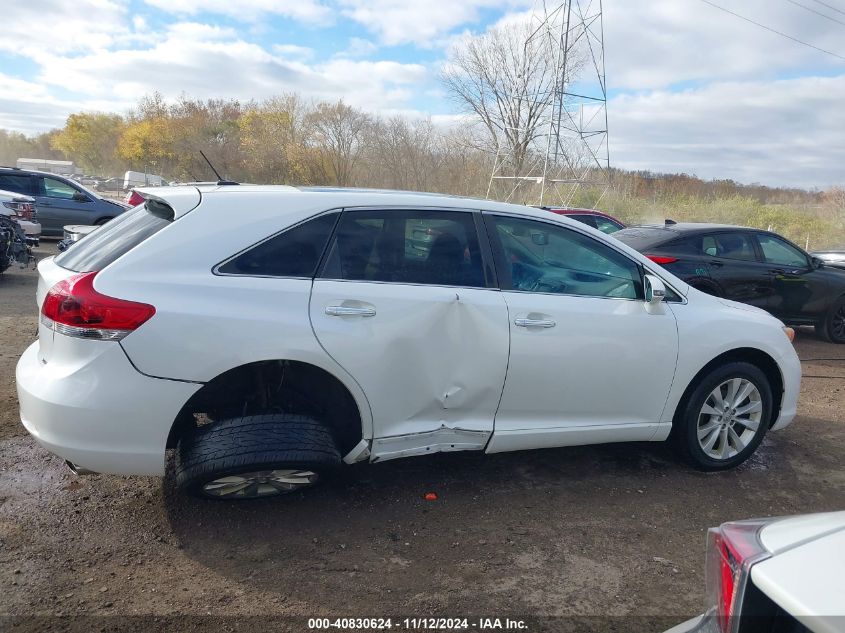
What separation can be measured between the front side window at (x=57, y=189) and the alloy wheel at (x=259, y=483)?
1385cm

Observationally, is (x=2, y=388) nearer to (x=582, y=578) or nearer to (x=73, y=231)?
(x=73, y=231)

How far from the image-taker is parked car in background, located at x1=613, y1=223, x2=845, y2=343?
819cm

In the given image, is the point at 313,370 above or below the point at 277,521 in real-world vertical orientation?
above

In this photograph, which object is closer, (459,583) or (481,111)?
(459,583)

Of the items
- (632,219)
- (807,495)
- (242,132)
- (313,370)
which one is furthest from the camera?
(242,132)

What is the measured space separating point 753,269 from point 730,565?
7.68 metres

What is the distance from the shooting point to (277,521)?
3.51 metres

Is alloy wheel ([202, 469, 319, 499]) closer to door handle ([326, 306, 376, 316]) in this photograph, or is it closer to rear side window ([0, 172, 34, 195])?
door handle ([326, 306, 376, 316])

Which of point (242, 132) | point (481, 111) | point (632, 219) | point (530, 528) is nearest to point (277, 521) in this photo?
point (530, 528)

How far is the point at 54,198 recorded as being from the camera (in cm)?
1462

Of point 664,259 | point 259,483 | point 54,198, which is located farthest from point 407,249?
point 54,198

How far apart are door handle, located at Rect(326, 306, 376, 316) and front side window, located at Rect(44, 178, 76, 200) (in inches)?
546

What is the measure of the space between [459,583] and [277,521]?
3.51 feet

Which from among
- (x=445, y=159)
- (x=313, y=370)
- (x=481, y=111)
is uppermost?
(x=481, y=111)
